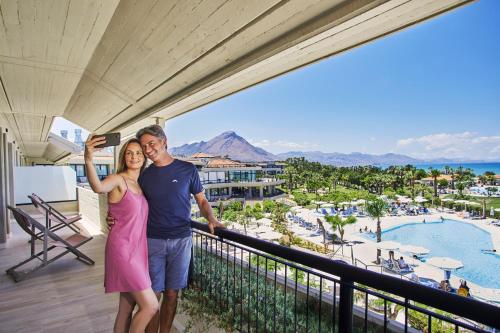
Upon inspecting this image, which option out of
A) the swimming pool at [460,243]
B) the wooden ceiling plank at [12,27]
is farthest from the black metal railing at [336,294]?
the swimming pool at [460,243]

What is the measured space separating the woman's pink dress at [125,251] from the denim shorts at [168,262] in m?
0.17

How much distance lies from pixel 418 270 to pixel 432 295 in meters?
24.4

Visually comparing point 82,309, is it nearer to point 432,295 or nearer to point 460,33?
point 432,295

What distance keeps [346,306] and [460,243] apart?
125 feet

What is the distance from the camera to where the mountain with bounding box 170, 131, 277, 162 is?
145675 mm

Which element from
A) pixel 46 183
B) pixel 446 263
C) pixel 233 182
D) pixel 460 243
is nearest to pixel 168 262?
pixel 46 183

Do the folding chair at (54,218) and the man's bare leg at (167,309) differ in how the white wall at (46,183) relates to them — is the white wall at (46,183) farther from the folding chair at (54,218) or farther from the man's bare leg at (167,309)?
the man's bare leg at (167,309)

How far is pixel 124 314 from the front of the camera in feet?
5.62

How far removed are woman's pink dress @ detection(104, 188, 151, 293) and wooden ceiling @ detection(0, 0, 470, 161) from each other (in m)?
1.22

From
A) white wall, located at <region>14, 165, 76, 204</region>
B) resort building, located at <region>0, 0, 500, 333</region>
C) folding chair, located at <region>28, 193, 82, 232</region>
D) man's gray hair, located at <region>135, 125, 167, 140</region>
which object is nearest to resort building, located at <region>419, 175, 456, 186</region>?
white wall, located at <region>14, 165, 76, 204</region>

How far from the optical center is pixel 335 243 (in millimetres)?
26047

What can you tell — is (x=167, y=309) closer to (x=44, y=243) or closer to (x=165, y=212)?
(x=165, y=212)

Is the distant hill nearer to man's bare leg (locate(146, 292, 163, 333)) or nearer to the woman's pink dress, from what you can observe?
man's bare leg (locate(146, 292, 163, 333))

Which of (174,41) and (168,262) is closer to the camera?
(168,262)
